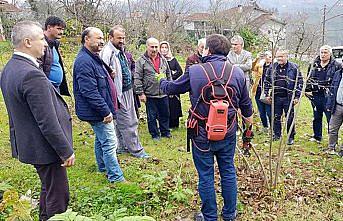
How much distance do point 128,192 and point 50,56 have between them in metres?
1.90

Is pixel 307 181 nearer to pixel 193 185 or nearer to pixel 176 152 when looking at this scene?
pixel 193 185

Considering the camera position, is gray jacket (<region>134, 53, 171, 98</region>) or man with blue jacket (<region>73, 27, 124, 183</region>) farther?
gray jacket (<region>134, 53, 171, 98</region>)

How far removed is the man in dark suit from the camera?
2.89 m

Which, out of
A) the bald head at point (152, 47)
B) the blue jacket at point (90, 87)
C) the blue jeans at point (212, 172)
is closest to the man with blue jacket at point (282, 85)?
the bald head at point (152, 47)

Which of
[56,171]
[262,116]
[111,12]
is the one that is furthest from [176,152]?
[111,12]

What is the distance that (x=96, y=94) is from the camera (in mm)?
4305

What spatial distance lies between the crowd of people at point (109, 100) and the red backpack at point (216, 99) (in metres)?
0.01

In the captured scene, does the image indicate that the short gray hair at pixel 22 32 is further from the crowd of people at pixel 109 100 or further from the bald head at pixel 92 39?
the bald head at pixel 92 39

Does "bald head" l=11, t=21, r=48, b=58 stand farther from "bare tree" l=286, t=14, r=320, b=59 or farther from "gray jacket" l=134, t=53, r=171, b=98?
"gray jacket" l=134, t=53, r=171, b=98

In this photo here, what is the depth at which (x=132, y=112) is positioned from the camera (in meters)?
5.59

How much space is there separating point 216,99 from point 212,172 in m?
0.78

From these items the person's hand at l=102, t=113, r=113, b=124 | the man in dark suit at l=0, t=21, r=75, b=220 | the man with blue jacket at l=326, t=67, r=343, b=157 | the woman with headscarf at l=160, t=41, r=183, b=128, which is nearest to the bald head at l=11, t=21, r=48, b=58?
the man in dark suit at l=0, t=21, r=75, b=220

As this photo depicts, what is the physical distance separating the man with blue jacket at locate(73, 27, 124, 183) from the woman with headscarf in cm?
252

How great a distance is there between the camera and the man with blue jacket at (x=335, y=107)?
19.1 ft
